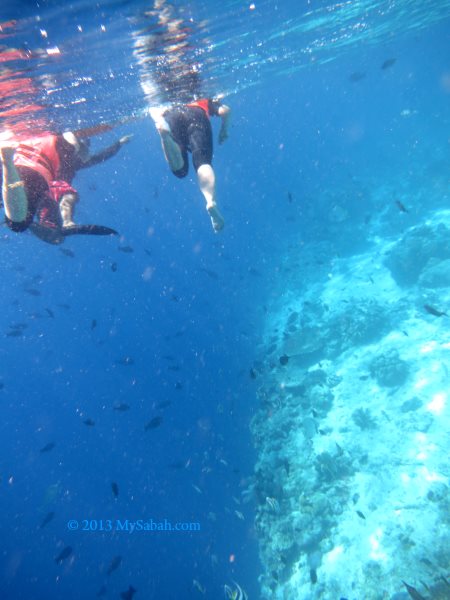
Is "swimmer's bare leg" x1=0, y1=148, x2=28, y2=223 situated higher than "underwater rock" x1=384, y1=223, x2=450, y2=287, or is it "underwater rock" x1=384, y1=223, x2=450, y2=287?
"swimmer's bare leg" x1=0, y1=148, x2=28, y2=223

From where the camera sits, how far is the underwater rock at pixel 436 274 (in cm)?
1653

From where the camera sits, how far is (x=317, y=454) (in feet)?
43.7

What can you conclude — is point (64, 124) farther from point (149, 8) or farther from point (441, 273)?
point (441, 273)

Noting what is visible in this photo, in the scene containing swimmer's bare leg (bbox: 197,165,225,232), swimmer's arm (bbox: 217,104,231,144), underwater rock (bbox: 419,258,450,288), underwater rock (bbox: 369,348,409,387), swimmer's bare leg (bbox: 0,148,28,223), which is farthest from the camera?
underwater rock (bbox: 419,258,450,288)

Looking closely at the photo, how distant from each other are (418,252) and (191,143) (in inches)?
606

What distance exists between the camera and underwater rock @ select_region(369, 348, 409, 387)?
13625mm

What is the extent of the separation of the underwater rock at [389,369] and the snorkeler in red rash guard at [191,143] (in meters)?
11.0

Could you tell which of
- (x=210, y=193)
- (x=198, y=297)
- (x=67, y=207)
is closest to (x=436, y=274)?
(x=210, y=193)

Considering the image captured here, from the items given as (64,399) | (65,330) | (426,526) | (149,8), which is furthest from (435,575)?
(65,330)

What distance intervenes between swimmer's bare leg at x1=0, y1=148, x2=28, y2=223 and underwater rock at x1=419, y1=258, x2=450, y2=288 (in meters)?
17.4

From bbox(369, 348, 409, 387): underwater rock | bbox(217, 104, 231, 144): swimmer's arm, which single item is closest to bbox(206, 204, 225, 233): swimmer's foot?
bbox(217, 104, 231, 144): swimmer's arm

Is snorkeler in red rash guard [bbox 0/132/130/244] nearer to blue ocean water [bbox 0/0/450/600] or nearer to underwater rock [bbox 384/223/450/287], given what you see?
blue ocean water [bbox 0/0/450/600]

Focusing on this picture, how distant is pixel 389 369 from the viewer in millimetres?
13898

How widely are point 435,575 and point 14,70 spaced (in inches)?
577
